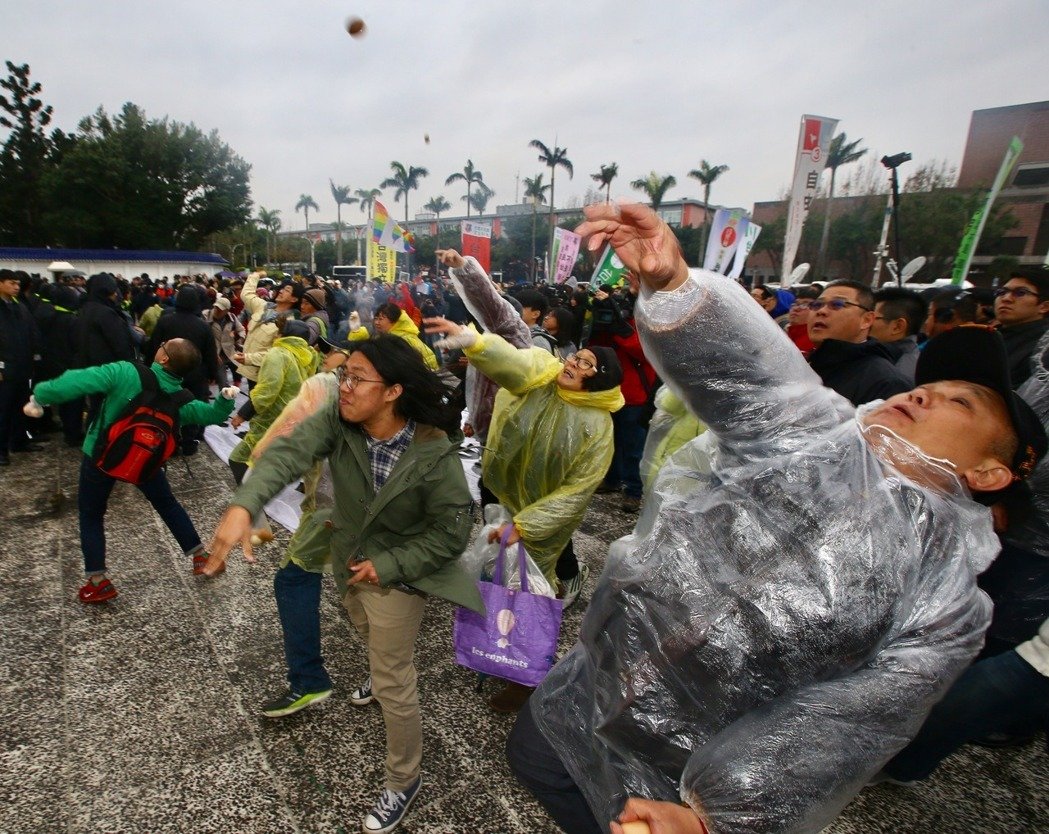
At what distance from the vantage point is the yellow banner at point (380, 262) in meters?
10.2

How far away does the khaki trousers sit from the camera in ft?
6.37

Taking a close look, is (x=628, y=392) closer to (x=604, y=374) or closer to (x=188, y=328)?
(x=604, y=374)

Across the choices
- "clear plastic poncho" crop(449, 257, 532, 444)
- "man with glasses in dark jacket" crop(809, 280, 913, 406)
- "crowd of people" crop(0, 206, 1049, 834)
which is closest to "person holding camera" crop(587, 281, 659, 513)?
"clear plastic poncho" crop(449, 257, 532, 444)

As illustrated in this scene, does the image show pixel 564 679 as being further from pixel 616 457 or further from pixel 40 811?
pixel 616 457

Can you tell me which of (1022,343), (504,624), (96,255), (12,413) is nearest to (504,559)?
(504,624)

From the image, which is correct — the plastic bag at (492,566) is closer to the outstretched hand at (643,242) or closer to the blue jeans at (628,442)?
the outstretched hand at (643,242)

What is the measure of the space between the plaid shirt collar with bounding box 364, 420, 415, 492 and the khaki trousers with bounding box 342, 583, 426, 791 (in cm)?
39

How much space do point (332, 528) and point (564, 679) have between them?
1.12 metres

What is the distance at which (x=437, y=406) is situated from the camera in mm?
2033

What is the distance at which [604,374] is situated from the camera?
8.82ft

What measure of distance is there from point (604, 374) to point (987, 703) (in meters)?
1.82

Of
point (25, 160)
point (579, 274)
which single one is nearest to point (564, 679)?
point (579, 274)

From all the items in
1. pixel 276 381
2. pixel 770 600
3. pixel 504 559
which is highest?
pixel 770 600

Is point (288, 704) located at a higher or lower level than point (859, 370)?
lower
